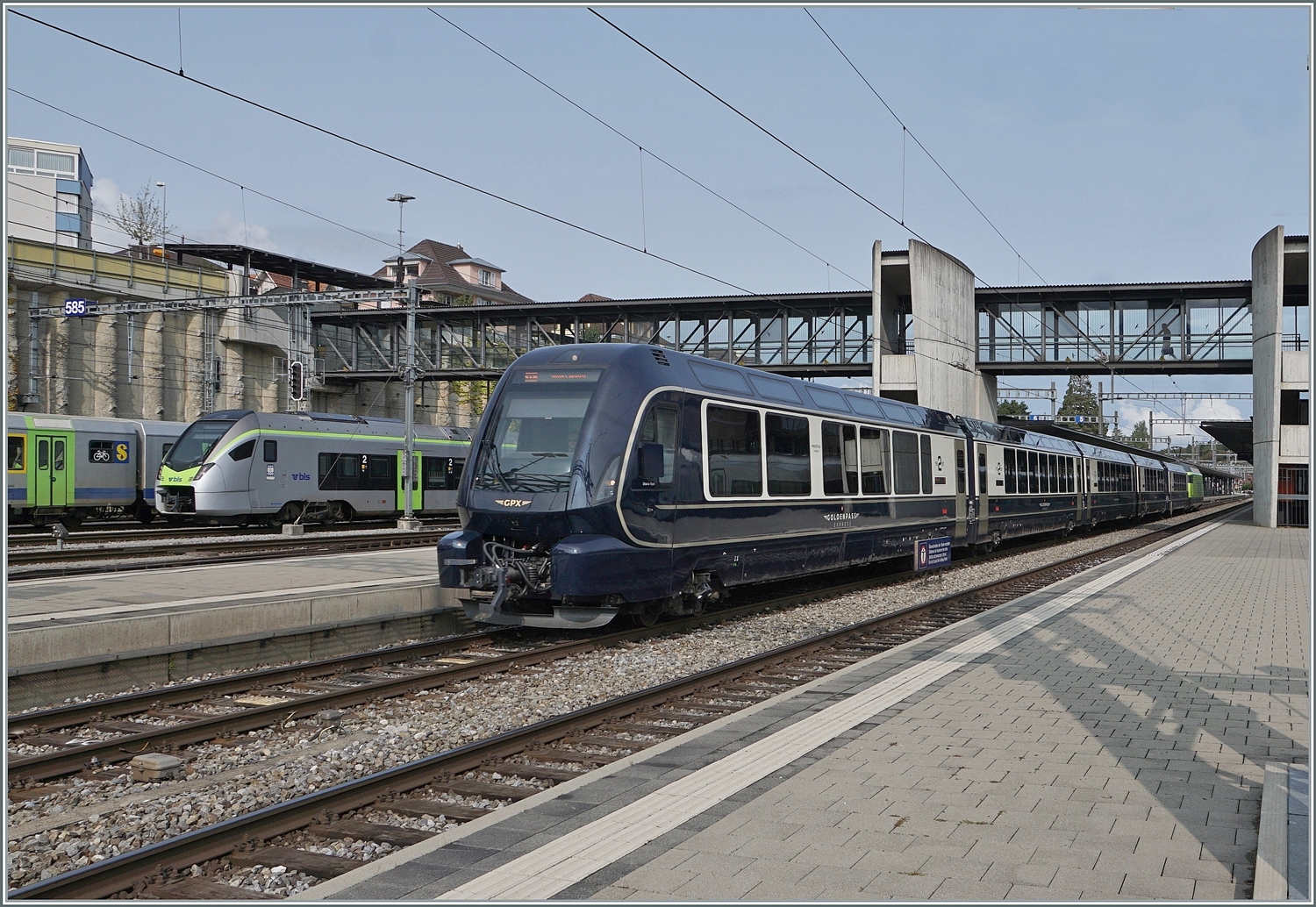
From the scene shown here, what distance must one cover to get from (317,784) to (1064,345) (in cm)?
4505

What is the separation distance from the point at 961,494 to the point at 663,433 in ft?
39.9

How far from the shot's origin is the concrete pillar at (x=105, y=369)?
46219mm

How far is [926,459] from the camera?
Answer: 2011 centimetres

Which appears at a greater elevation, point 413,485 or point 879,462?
point 879,462

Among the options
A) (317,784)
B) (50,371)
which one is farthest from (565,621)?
(50,371)

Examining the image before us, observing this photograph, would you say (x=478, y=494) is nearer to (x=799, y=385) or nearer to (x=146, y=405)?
(x=799, y=385)

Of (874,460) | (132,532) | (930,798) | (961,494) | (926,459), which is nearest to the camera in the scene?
(930,798)

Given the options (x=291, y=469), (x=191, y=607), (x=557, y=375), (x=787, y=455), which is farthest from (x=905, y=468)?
(x=291, y=469)

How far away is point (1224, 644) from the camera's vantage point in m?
11.0

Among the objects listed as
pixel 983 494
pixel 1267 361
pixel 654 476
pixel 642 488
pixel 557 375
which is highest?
pixel 1267 361

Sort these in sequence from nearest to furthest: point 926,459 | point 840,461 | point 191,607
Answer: point 191,607 < point 840,461 < point 926,459

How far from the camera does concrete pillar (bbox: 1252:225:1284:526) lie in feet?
124

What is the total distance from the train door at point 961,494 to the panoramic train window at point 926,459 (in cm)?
186

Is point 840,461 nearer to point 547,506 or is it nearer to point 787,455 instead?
point 787,455
